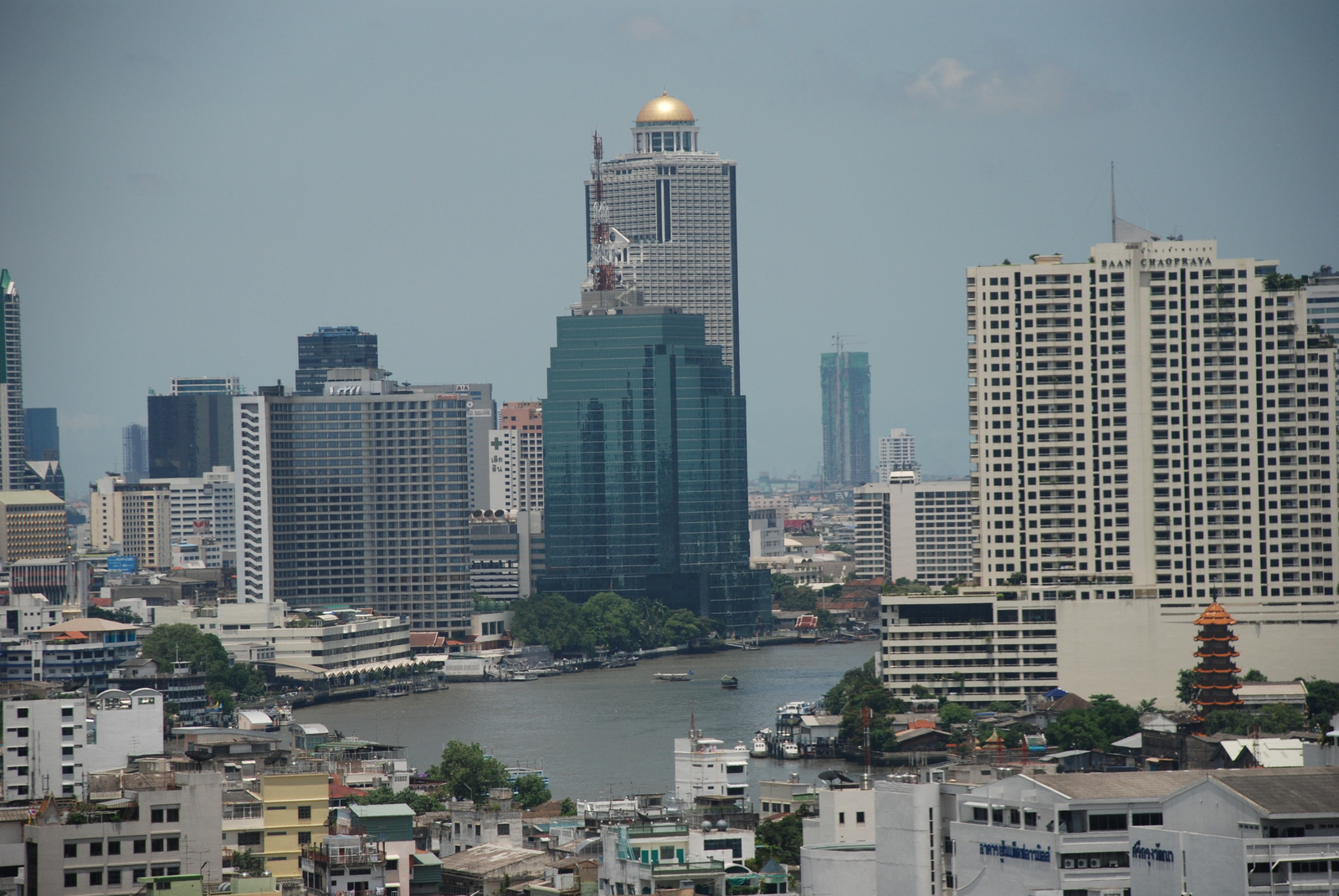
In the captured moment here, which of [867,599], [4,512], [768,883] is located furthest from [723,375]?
[768,883]

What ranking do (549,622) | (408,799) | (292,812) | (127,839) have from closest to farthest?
(127,839), (292,812), (408,799), (549,622)

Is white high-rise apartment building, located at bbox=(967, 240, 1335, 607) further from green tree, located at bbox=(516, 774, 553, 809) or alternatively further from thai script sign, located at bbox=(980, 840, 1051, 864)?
thai script sign, located at bbox=(980, 840, 1051, 864)

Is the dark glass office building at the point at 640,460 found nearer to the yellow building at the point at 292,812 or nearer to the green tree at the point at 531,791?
the green tree at the point at 531,791

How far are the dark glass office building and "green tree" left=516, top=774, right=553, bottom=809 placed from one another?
60.6 m

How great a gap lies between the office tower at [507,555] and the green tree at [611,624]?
12946mm

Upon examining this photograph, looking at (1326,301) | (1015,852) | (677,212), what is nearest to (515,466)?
(677,212)

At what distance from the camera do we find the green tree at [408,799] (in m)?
43.5

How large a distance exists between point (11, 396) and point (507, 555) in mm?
44859

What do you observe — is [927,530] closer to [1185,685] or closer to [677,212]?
[677,212]

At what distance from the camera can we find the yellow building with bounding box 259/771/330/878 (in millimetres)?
36281

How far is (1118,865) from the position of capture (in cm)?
2531

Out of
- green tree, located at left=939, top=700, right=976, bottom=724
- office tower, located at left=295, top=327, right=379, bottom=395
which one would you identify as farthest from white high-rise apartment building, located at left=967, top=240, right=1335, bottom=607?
office tower, located at left=295, top=327, right=379, bottom=395

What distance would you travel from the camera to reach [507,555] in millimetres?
118375

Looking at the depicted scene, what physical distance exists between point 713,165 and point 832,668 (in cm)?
7371
